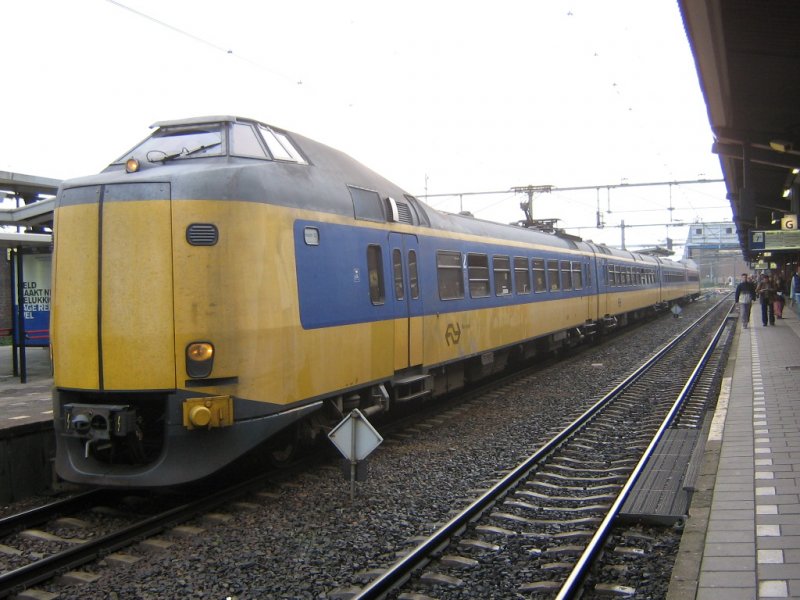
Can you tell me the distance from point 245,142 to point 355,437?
301 centimetres

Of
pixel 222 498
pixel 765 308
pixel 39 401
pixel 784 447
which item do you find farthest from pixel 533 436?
pixel 765 308

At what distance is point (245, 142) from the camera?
7.21 m

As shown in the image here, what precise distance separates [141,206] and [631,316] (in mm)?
26945

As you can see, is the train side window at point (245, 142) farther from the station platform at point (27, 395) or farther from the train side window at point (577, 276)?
the train side window at point (577, 276)

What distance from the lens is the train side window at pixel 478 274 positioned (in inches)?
467

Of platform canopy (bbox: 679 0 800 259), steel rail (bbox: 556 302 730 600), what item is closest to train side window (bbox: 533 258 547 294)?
platform canopy (bbox: 679 0 800 259)

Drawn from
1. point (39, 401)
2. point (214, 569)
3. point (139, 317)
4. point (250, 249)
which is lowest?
point (214, 569)

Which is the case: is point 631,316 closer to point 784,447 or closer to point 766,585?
point 784,447

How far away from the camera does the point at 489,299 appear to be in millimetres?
12617

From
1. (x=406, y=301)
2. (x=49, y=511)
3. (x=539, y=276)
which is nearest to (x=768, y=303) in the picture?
(x=539, y=276)

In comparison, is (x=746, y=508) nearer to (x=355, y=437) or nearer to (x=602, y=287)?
(x=355, y=437)

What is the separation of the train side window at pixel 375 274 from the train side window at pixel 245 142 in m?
1.75

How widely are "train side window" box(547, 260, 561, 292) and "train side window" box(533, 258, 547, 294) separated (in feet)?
1.41

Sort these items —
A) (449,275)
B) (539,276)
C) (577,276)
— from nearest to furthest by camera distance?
(449,275), (539,276), (577,276)
